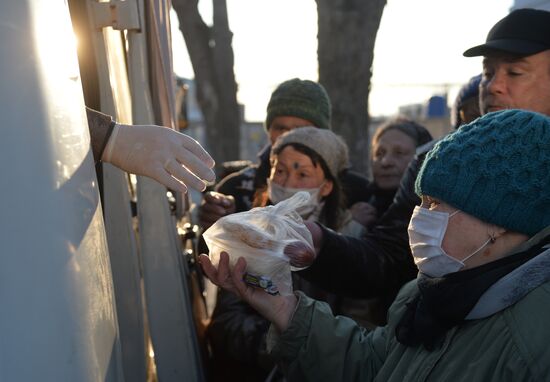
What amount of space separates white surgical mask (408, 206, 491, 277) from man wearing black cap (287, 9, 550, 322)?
0.82 meters

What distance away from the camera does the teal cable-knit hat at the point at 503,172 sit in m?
1.58

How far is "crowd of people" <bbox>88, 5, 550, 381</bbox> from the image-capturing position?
157cm

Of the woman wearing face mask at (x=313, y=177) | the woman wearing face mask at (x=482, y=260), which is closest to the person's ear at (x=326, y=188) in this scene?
the woman wearing face mask at (x=313, y=177)

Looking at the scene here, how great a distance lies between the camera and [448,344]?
166 cm

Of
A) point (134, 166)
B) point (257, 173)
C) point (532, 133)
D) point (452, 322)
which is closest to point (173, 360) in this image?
point (134, 166)

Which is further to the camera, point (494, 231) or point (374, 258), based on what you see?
point (374, 258)

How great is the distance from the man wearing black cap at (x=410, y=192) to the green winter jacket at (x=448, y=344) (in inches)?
19.4

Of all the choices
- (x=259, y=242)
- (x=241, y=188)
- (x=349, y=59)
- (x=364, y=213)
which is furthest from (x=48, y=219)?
(x=349, y=59)

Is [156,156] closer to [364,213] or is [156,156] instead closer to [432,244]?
[432,244]

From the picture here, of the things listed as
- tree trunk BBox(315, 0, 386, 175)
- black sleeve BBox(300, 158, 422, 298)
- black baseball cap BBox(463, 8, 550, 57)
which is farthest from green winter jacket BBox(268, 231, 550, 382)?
tree trunk BBox(315, 0, 386, 175)

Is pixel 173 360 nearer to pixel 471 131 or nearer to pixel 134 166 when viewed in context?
pixel 134 166

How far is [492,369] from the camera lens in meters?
1.47

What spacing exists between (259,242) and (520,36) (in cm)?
169

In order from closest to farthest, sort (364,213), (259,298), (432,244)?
(432,244) < (259,298) < (364,213)
